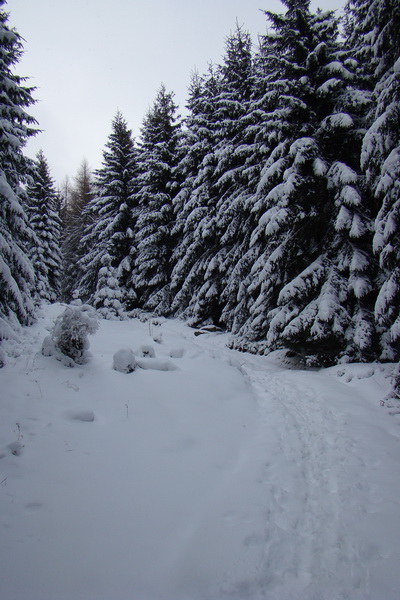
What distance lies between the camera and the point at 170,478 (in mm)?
4012

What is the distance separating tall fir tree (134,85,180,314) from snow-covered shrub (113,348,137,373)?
13.5m

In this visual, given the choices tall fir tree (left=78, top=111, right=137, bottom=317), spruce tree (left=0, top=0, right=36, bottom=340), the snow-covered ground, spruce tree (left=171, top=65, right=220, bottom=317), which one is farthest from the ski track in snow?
tall fir tree (left=78, top=111, right=137, bottom=317)

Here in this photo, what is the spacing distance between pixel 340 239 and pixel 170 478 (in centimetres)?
861

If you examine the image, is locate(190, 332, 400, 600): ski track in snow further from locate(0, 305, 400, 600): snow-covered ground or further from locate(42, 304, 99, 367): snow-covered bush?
locate(42, 304, 99, 367): snow-covered bush

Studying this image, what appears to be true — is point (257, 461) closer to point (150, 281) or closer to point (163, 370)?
point (163, 370)

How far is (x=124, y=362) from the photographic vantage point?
6.97 meters

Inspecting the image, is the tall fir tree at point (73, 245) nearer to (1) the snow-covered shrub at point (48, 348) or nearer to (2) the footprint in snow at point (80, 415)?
(1) the snow-covered shrub at point (48, 348)

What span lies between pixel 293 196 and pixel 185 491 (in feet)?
30.1

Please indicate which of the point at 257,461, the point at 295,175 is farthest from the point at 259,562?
the point at 295,175

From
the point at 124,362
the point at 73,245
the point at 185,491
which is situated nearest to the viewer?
the point at 185,491

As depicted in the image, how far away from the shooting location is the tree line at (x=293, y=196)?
24.1 feet

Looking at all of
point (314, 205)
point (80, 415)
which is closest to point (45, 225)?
point (314, 205)

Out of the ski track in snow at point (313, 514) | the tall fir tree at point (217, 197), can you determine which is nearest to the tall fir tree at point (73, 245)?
the tall fir tree at point (217, 197)

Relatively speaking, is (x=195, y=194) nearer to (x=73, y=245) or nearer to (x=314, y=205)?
(x=314, y=205)
